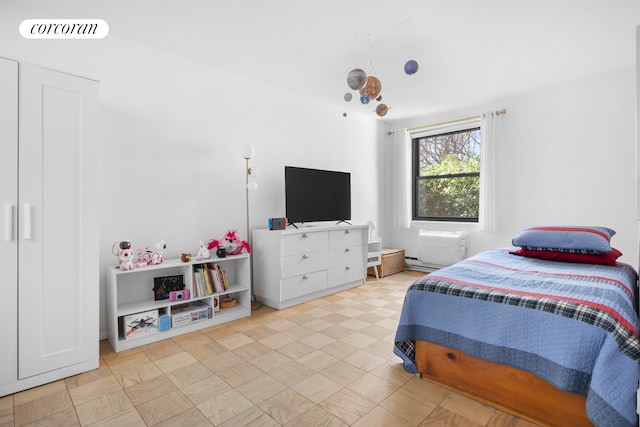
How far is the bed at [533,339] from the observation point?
135cm

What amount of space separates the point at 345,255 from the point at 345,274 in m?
0.24

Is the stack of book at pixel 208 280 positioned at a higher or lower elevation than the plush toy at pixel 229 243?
lower

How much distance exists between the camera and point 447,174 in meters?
5.09

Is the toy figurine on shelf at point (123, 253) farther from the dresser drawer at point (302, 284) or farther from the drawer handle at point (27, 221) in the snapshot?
the dresser drawer at point (302, 284)

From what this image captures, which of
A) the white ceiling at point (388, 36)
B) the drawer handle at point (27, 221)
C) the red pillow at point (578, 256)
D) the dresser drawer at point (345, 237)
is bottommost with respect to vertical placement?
the red pillow at point (578, 256)

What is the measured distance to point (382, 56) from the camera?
315 centimetres

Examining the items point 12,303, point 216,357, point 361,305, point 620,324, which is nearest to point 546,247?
point 620,324

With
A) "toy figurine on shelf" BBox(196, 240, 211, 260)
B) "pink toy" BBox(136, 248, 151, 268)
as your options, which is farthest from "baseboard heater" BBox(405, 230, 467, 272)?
"pink toy" BBox(136, 248, 151, 268)

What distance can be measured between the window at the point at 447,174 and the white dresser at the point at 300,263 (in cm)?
170

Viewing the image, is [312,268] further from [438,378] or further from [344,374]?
[438,378]

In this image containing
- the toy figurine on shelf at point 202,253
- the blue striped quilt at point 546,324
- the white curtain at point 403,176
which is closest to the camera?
the blue striped quilt at point 546,324

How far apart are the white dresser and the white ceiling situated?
5.64ft

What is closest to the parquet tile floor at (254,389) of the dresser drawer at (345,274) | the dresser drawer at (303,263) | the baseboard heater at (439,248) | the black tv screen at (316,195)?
the dresser drawer at (303,263)

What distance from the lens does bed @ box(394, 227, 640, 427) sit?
135cm
